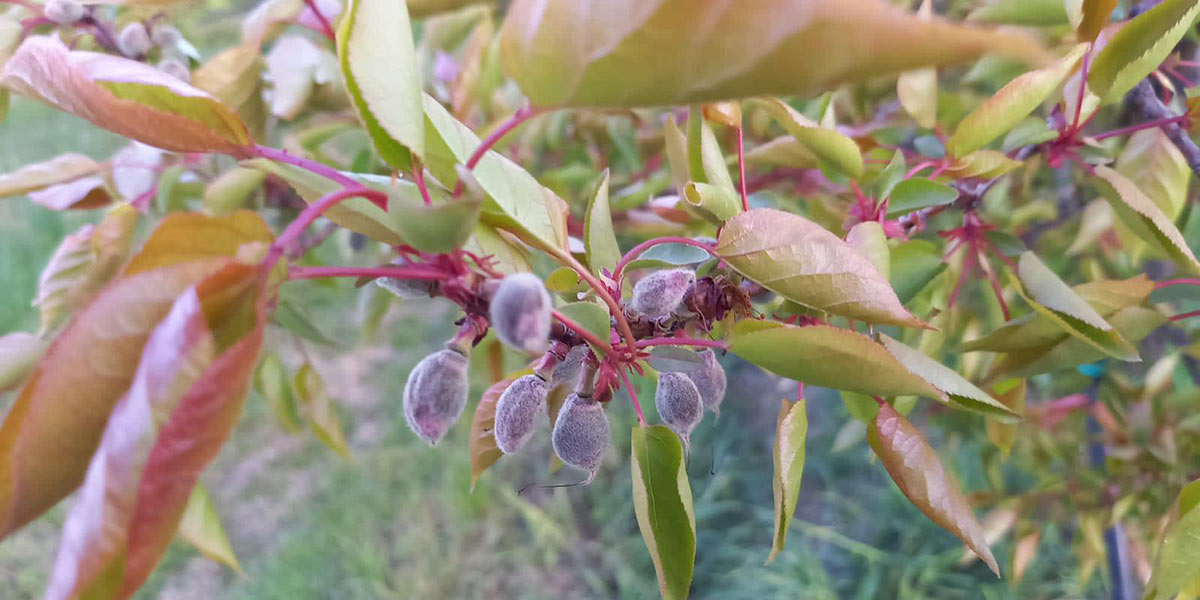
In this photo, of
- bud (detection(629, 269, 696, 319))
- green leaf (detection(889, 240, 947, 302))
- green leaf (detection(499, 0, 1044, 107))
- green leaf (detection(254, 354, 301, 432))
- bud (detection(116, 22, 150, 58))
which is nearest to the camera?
green leaf (detection(499, 0, 1044, 107))

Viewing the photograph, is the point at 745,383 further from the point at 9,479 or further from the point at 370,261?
the point at 9,479

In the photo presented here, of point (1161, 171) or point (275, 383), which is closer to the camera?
point (1161, 171)

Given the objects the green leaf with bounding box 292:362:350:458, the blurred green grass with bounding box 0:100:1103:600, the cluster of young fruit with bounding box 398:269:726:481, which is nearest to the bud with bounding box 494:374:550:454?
the cluster of young fruit with bounding box 398:269:726:481

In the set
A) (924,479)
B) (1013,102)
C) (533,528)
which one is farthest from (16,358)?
(533,528)

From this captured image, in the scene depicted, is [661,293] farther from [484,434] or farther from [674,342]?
[484,434]

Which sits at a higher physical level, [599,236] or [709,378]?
[599,236]

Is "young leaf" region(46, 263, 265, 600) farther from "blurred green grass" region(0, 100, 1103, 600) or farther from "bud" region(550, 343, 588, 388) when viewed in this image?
"blurred green grass" region(0, 100, 1103, 600)

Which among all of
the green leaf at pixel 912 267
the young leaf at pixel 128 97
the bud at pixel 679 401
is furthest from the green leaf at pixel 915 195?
the young leaf at pixel 128 97
